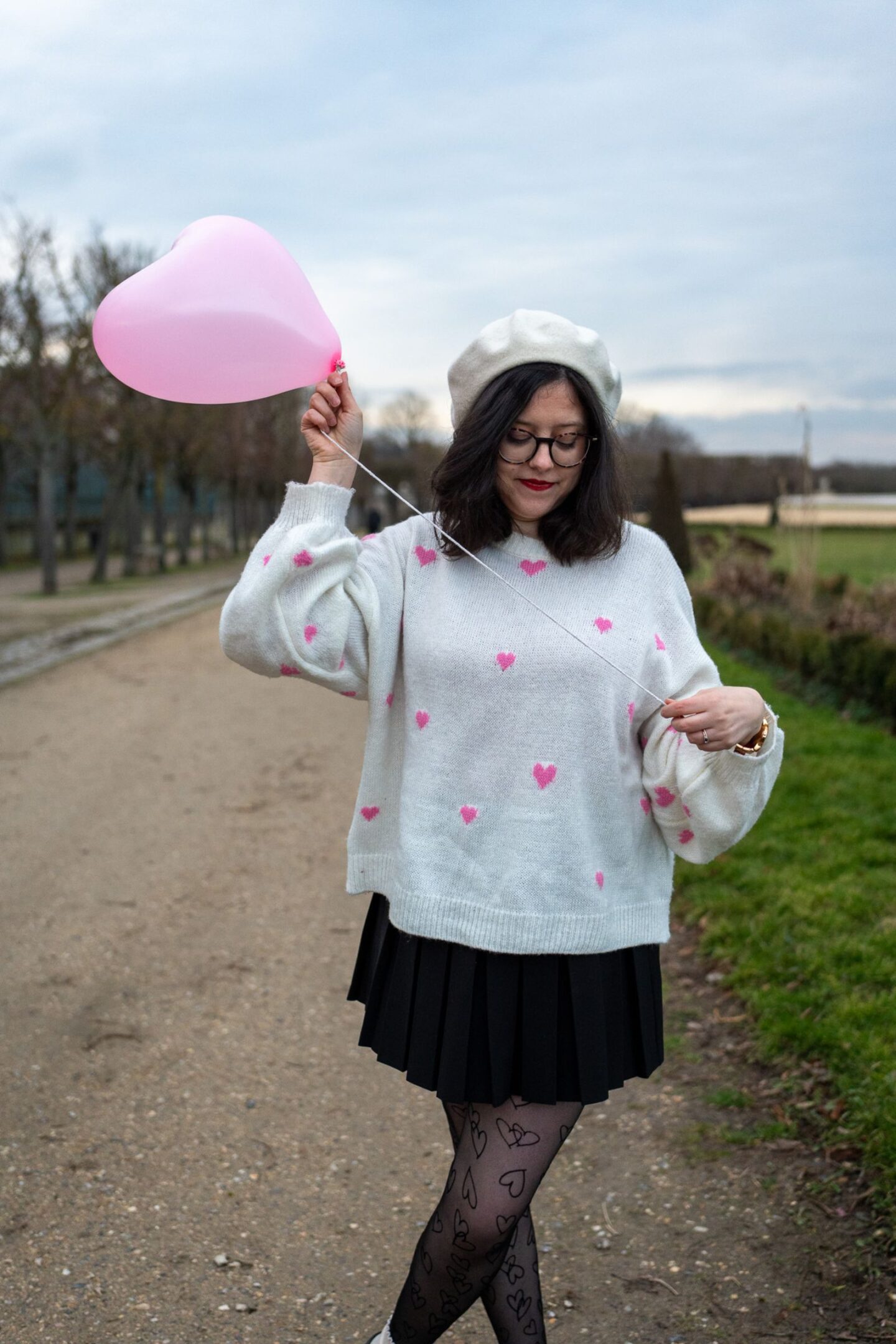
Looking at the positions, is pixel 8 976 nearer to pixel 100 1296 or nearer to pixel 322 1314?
pixel 100 1296

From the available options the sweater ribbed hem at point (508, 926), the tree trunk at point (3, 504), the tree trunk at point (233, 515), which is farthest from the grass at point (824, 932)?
the tree trunk at point (233, 515)

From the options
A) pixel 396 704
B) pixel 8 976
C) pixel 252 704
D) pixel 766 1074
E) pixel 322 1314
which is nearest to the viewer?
pixel 396 704

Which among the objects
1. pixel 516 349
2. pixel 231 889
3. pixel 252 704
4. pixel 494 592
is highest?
pixel 516 349

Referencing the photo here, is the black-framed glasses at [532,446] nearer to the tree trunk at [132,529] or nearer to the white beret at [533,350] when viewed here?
the white beret at [533,350]

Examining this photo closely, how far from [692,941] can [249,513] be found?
38473 millimetres

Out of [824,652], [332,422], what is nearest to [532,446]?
[332,422]

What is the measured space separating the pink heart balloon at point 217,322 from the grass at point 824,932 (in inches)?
91.1

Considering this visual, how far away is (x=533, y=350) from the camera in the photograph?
2.05 m

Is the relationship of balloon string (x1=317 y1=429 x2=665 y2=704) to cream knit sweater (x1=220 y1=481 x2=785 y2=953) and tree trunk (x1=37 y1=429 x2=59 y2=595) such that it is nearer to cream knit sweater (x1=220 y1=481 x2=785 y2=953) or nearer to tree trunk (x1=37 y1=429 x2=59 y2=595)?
cream knit sweater (x1=220 y1=481 x2=785 y2=953)

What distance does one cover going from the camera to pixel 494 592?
2.12 m

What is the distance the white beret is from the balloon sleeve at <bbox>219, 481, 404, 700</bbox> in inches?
12.2

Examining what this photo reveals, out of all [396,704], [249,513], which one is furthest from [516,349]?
[249,513]

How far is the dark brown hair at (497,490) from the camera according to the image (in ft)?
6.81

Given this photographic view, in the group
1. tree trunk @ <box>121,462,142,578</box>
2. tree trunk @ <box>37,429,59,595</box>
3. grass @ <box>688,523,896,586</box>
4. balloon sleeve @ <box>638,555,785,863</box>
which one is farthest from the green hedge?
tree trunk @ <box>121,462,142,578</box>
